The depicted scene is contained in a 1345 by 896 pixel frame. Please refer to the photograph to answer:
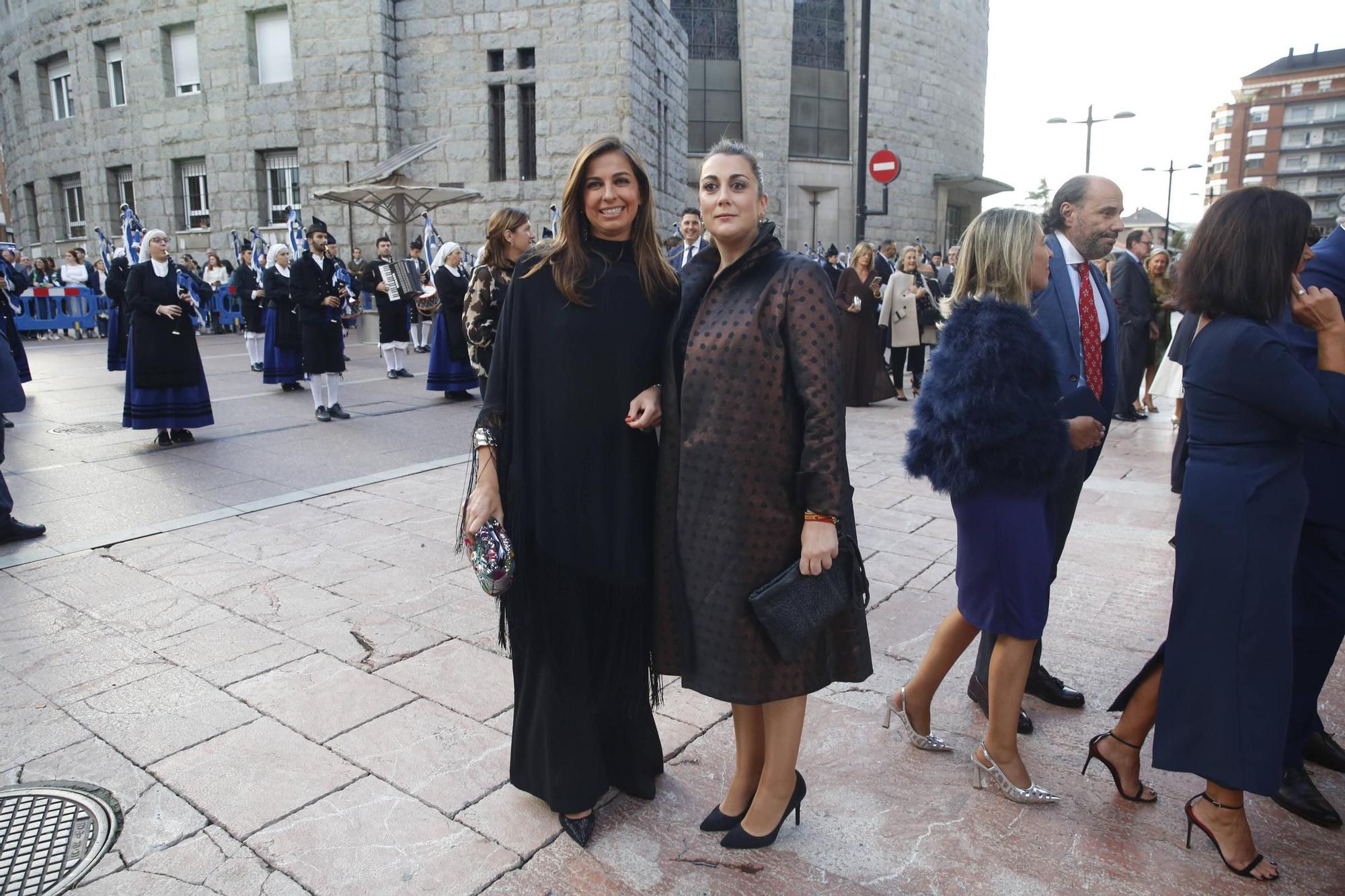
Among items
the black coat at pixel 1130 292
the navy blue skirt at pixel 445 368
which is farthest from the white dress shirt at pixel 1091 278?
the navy blue skirt at pixel 445 368

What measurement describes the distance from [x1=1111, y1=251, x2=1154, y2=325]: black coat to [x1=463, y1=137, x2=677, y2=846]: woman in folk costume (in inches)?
323

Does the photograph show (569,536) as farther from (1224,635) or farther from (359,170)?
(359,170)

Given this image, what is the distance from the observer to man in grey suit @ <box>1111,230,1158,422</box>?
9.20m

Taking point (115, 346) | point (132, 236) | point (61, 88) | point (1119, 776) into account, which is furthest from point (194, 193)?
point (1119, 776)

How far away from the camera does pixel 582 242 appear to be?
2.40 m

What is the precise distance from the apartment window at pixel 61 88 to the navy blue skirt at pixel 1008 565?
30.8 metres

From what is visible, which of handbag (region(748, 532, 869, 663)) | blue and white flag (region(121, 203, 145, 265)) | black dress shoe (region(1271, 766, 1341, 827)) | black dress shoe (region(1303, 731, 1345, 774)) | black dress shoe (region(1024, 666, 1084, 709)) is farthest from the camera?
blue and white flag (region(121, 203, 145, 265))

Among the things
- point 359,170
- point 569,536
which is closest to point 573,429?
point 569,536

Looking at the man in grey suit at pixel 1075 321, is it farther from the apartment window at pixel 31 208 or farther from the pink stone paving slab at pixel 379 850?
the apartment window at pixel 31 208

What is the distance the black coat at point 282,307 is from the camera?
10.5 meters

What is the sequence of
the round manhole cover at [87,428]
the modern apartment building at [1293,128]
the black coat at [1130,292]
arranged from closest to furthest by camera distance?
the round manhole cover at [87,428]
the black coat at [1130,292]
the modern apartment building at [1293,128]

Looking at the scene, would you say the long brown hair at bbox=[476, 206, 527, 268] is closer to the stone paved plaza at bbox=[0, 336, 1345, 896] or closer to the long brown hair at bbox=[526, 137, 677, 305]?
the stone paved plaza at bbox=[0, 336, 1345, 896]

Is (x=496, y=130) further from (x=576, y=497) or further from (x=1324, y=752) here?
(x=1324, y=752)

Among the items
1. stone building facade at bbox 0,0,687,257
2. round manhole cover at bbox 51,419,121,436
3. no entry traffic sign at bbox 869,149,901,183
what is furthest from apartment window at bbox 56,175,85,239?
no entry traffic sign at bbox 869,149,901,183
